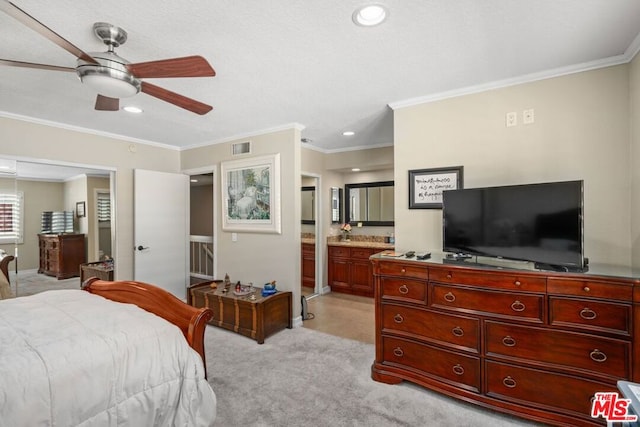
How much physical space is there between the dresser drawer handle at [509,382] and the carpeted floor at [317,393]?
244 millimetres

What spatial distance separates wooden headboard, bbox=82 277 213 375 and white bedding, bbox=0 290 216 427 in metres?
0.11

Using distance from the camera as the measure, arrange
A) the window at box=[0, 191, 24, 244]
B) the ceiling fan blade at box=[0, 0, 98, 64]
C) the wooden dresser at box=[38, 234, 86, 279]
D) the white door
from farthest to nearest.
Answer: the wooden dresser at box=[38, 234, 86, 279], the white door, the window at box=[0, 191, 24, 244], the ceiling fan blade at box=[0, 0, 98, 64]

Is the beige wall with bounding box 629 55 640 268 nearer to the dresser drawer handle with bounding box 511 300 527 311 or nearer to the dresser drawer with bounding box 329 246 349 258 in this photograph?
the dresser drawer handle with bounding box 511 300 527 311

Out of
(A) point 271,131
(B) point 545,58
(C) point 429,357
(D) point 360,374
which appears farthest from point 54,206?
(B) point 545,58

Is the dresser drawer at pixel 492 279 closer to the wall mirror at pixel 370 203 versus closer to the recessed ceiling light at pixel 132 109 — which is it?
the wall mirror at pixel 370 203

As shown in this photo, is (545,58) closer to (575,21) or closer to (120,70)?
(575,21)

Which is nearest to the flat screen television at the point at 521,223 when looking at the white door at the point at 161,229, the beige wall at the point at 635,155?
the beige wall at the point at 635,155

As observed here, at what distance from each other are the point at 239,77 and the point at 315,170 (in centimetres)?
272

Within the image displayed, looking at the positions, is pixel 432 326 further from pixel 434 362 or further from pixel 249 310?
pixel 249 310

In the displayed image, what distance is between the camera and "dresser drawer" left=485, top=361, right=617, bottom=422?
174 cm

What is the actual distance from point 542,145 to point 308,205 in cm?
413

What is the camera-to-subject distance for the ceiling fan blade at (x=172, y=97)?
1880 millimetres

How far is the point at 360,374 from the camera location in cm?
252

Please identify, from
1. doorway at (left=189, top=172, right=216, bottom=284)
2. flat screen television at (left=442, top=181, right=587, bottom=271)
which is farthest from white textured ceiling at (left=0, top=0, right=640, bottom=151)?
doorway at (left=189, top=172, right=216, bottom=284)
